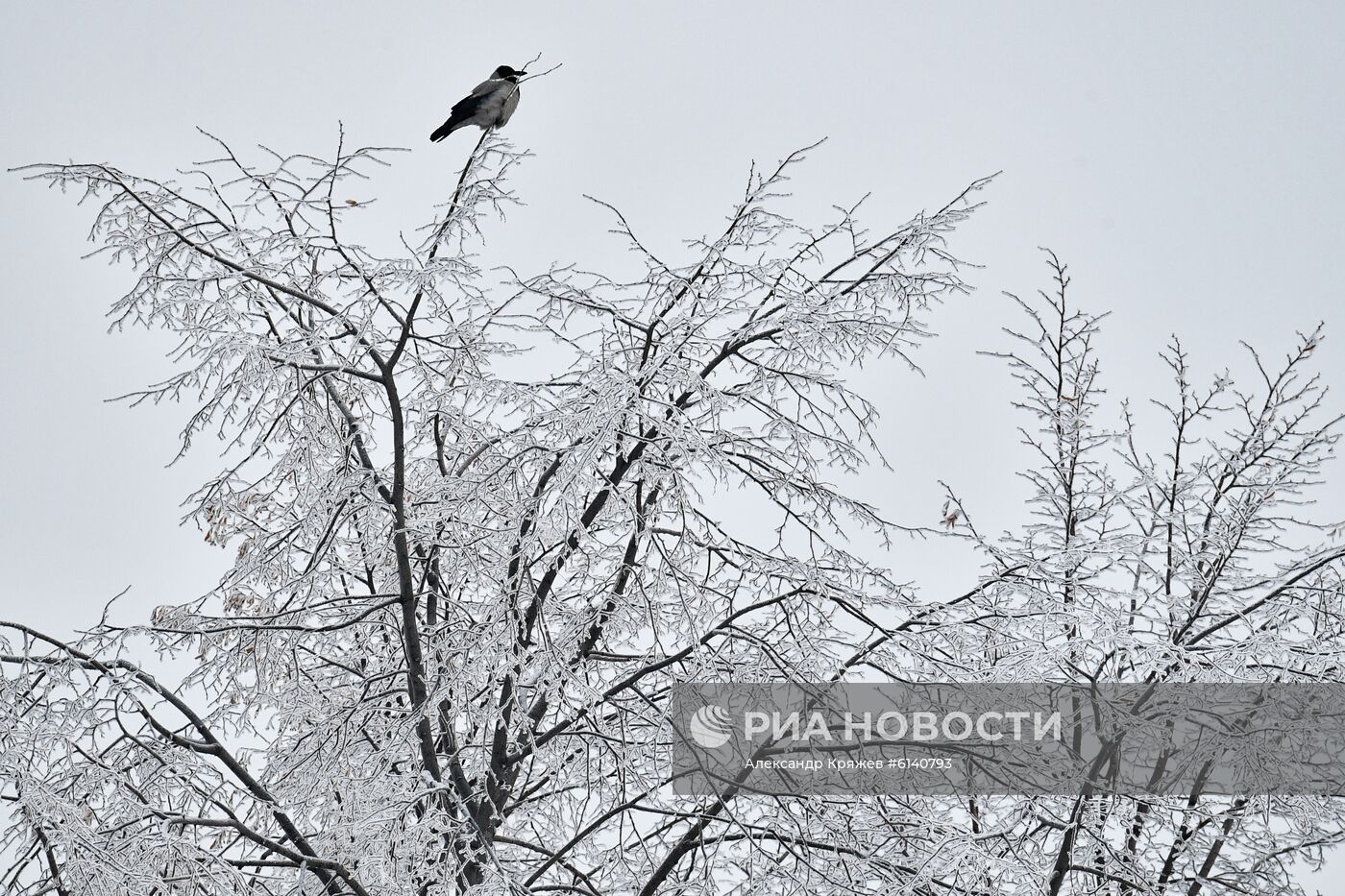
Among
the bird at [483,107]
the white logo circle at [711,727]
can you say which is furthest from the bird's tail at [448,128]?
the white logo circle at [711,727]

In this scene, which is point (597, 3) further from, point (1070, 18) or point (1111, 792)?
point (1111, 792)

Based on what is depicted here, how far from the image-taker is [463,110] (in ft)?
22.3

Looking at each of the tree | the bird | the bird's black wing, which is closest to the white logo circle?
the tree

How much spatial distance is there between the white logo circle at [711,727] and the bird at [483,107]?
2.96 m

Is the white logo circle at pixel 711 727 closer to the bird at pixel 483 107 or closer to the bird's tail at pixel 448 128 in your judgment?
the bird at pixel 483 107

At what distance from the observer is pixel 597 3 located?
16212 cm

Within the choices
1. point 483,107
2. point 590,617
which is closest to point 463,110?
point 483,107

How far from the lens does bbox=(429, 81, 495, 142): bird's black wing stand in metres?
6.71

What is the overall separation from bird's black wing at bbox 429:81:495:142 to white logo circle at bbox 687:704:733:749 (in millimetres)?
3337

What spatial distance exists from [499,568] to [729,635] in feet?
3.69

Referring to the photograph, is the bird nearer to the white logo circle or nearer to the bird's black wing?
the bird's black wing

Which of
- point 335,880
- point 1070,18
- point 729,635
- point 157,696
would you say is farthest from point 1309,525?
point 1070,18

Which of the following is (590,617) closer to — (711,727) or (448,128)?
(711,727)

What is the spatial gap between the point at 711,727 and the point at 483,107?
11.1 feet
